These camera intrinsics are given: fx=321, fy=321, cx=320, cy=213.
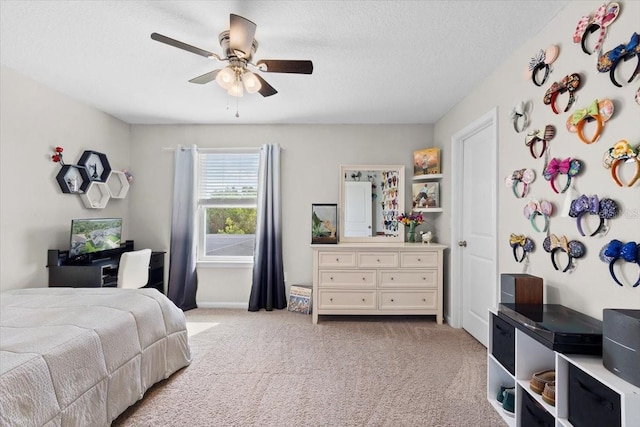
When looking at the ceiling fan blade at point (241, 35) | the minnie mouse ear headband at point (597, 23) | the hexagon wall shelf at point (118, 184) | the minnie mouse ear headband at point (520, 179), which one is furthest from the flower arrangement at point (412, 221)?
the hexagon wall shelf at point (118, 184)

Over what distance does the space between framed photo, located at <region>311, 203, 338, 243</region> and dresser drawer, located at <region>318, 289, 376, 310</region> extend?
2.27 feet

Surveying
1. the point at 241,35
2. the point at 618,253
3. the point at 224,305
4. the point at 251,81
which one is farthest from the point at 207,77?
the point at 224,305

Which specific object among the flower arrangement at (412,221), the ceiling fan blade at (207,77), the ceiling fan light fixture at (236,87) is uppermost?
the ceiling fan blade at (207,77)

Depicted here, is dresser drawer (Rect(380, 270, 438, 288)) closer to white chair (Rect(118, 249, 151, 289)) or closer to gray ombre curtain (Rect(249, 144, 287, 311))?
gray ombre curtain (Rect(249, 144, 287, 311))

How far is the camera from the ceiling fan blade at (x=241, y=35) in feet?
5.62

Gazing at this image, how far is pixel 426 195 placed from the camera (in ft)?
12.6

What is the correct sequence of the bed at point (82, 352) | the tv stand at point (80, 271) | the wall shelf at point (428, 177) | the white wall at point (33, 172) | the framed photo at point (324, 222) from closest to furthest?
the bed at point (82, 352) → the white wall at point (33, 172) → the tv stand at point (80, 271) → the wall shelf at point (428, 177) → the framed photo at point (324, 222)

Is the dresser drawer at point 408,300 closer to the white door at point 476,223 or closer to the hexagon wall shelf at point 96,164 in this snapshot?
the white door at point 476,223

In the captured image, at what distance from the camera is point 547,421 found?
1.50 meters

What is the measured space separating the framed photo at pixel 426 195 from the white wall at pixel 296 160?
0.17 metres

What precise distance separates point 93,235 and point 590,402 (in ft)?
13.0

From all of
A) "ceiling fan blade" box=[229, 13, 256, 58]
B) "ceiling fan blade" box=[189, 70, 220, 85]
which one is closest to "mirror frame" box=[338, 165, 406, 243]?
"ceiling fan blade" box=[189, 70, 220, 85]

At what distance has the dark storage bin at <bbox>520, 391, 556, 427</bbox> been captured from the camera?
4.92 ft

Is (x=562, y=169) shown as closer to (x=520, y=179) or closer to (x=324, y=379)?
(x=520, y=179)
